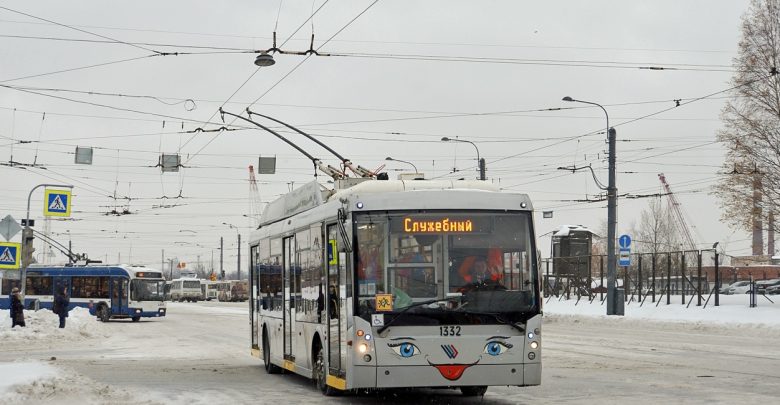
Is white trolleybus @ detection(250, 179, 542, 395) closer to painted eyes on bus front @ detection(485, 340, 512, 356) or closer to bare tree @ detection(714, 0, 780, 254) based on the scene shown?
painted eyes on bus front @ detection(485, 340, 512, 356)

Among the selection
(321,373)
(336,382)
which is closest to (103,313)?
(321,373)

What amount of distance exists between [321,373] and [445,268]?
293 centimetres

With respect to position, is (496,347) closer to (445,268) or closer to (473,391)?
(445,268)

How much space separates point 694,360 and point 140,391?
10564 mm

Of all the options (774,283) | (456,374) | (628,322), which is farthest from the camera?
(774,283)

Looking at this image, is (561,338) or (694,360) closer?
(694,360)

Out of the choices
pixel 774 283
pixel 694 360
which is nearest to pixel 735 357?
pixel 694 360

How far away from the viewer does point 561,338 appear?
29.5 metres

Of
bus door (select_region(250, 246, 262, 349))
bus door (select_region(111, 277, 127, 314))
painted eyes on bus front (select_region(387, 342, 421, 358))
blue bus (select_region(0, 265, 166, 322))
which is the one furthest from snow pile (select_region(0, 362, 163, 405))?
blue bus (select_region(0, 265, 166, 322))

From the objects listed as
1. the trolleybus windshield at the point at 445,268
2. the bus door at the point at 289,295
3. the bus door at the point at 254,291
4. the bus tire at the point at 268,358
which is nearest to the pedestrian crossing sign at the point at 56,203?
the bus door at the point at 254,291

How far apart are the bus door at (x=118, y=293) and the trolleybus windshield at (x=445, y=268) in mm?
38608

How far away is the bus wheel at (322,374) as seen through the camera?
14000mm

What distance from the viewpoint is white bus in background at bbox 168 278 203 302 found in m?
103

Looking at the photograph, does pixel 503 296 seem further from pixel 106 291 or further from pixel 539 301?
pixel 106 291
